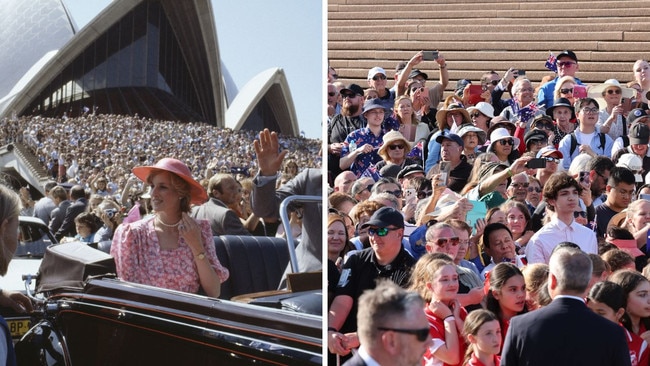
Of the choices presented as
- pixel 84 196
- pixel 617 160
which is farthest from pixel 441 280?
pixel 617 160

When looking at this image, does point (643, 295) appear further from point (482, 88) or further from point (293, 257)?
point (482, 88)

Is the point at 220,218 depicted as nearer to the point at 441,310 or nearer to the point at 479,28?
the point at 441,310

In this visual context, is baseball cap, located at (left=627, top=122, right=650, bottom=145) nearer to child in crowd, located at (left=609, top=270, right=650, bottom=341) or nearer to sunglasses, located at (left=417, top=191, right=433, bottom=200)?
sunglasses, located at (left=417, top=191, right=433, bottom=200)

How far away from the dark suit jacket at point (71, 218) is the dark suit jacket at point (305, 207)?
0.65 m

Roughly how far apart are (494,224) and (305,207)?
1.68 metres

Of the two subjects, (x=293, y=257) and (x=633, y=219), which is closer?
(x=293, y=257)

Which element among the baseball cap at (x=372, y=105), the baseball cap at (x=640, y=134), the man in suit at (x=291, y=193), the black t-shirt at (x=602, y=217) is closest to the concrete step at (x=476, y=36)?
the baseball cap at (x=640, y=134)

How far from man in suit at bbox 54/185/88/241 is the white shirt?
2223mm

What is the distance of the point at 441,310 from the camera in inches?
151

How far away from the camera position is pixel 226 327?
3.21 m

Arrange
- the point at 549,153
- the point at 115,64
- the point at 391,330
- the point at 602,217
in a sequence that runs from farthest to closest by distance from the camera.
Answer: the point at 549,153
the point at 602,217
the point at 115,64
the point at 391,330

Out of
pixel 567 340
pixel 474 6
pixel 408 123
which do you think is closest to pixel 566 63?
Answer: pixel 408 123

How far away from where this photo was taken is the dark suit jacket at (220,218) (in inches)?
138

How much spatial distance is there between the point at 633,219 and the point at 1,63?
339cm
